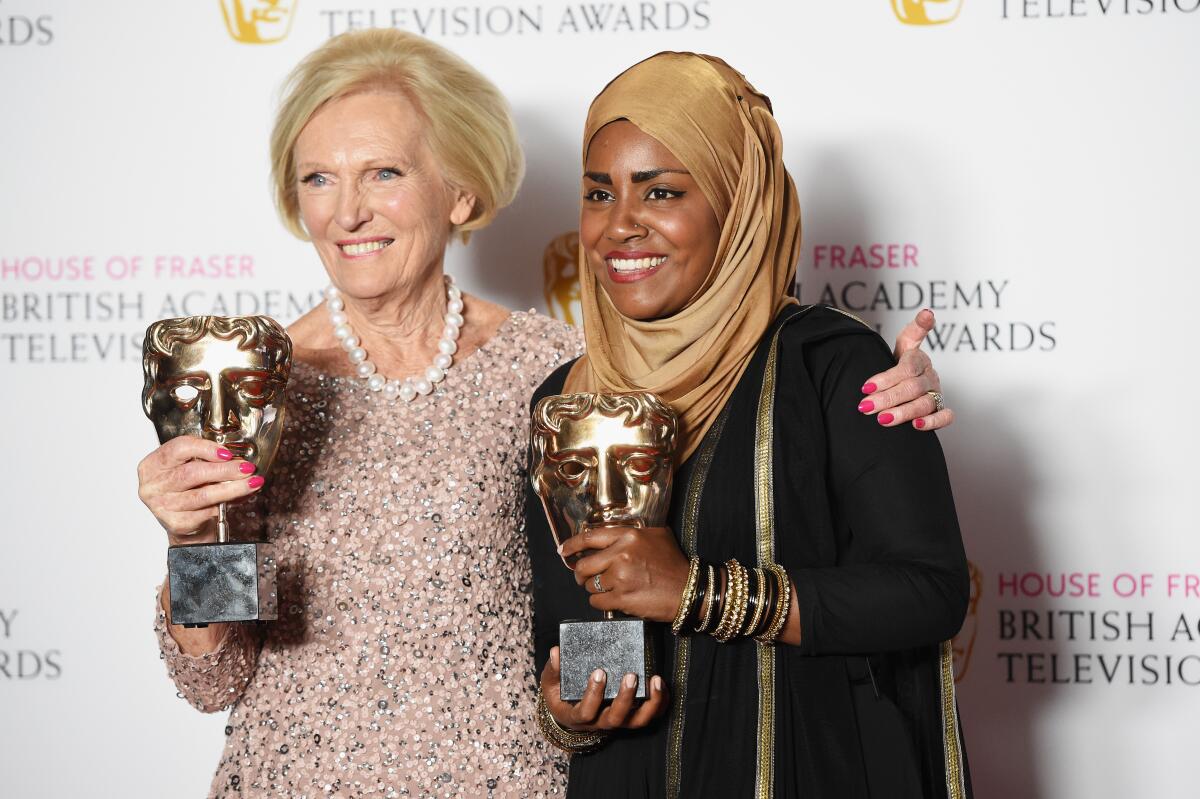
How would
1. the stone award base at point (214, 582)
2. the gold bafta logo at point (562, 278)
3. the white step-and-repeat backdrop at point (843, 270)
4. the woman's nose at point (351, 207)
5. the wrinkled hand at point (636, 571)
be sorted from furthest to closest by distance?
the gold bafta logo at point (562, 278) < the white step-and-repeat backdrop at point (843, 270) < the woman's nose at point (351, 207) < the stone award base at point (214, 582) < the wrinkled hand at point (636, 571)

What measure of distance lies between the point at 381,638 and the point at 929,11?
4.98ft

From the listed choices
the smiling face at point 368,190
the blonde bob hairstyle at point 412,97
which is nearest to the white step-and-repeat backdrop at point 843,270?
the blonde bob hairstyle at point 412,97

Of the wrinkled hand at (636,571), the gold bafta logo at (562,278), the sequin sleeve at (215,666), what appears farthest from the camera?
the gold bafta logo at (562,278)

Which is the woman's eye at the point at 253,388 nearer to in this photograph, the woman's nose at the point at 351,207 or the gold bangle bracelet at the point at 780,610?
the woman's nose at the point at 351,207

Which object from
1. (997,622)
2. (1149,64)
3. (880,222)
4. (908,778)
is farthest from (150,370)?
(1149,64)

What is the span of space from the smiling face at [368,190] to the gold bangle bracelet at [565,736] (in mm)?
627

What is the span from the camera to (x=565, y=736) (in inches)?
59.6

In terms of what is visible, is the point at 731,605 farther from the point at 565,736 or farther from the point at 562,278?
the point at 562,278

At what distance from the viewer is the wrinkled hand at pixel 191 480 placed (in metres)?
1.45

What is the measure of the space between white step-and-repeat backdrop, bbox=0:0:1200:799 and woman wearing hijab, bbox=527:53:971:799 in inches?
39.3

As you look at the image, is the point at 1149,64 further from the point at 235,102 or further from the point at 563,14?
the point at 235,102

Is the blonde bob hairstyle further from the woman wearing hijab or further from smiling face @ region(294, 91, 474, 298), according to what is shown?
the woman wearing hijab

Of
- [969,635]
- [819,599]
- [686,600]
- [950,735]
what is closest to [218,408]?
[686,600]

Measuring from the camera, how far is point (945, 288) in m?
2.42
